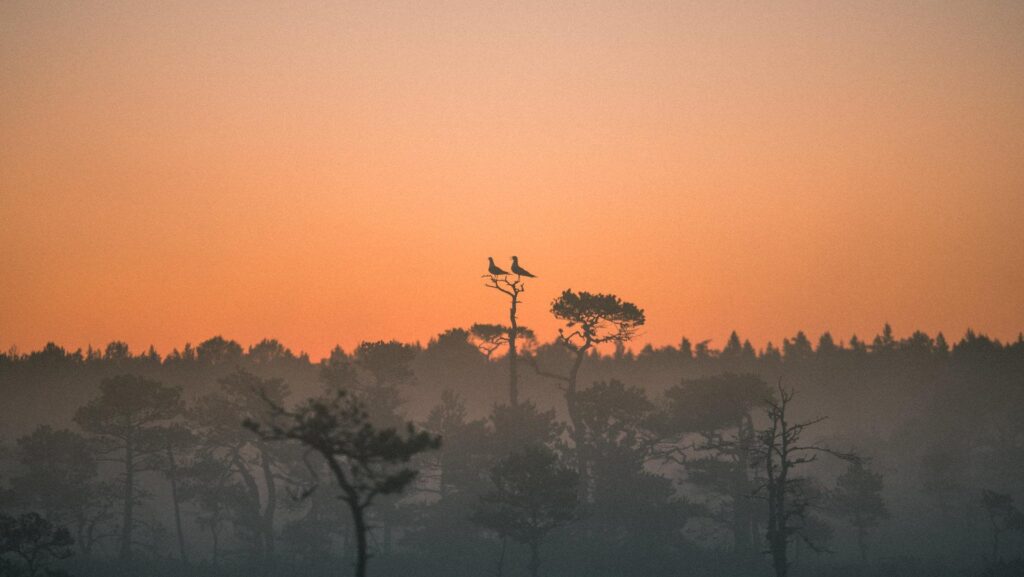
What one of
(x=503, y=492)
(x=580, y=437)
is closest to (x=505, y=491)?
(x=503, y=492)

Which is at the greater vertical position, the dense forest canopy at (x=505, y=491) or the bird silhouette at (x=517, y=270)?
the bird silhouette at (x=517, y=270)

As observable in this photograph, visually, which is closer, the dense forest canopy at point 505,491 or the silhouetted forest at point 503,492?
the silhouetted forest at point 503,492

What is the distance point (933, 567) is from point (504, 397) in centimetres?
6475

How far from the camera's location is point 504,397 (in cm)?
12119

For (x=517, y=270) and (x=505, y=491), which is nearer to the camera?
(x=505, y=491)

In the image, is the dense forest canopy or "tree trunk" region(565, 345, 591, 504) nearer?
the dense forest canopy

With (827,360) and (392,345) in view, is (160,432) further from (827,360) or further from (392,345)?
(827,360)

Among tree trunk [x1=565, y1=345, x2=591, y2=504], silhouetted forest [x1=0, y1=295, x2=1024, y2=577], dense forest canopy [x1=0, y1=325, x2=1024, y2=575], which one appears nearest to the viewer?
silhouetted forest [x1=0, y1=295, x2=1024, y2=577]

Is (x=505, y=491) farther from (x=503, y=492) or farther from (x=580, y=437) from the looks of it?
(x=580, y=437)

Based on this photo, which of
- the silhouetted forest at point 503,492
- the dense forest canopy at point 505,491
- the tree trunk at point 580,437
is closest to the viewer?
the silhouetted forest at point 503,492

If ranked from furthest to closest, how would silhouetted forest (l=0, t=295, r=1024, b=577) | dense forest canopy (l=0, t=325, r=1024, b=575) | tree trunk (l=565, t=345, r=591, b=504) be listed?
tree trunk (l=565, t=345, r=591, b=504)
dense forest canopy (l=0, t=325, r=1024, b=575)
silhouetted forest (l=0, t=295, r=1024, b=577)

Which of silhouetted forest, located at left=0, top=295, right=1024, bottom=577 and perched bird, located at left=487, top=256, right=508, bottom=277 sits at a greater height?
perched bird, located at left=487, top=256, right=508, bottom=277

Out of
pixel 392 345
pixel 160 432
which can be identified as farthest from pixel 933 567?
pixel 160 432

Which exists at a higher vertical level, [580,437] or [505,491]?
[580,437]
